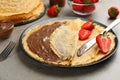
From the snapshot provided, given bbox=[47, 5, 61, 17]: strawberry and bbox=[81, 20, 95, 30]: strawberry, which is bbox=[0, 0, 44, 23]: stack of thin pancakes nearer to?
bbox=[47, 5, 61, 17]: strawberry

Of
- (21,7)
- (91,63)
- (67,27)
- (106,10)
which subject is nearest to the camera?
(91,63)

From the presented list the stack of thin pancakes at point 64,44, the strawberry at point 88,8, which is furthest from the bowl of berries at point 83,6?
the stack of thin pancakes at point 64,44

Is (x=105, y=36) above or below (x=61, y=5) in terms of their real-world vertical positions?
above

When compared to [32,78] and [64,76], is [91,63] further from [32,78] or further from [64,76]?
[32,78]

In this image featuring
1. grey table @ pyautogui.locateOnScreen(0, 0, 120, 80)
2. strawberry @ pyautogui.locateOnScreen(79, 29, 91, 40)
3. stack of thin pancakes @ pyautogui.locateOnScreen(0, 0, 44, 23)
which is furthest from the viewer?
stack of thin pancakes @ pyautogui.locateOnScreen(0, 0, 44, 23)

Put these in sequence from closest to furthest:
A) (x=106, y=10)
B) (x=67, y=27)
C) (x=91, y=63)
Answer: (x=91, y=63) → (x=67, y=27) → (x=106, y=10)

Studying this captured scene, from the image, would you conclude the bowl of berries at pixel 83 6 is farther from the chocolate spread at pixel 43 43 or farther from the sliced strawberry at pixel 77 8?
the chocolate spread at pixel 43 43

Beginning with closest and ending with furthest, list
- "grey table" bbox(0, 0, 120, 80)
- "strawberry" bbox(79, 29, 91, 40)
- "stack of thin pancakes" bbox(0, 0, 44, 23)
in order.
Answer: "grey table" bbox(0, 0, 120, 80) → "strawberry" bbox(79, 29, 91, 40) → "stack of thin pancakes" bbox(0, 0, 44, 23)

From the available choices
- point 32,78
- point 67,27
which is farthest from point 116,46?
point 32,78

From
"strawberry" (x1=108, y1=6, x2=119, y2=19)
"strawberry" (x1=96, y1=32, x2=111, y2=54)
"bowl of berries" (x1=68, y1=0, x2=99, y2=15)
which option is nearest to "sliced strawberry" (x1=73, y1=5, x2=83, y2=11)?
"bowl of berries" (x1=68, y1=0, x2=99, y2=15)
